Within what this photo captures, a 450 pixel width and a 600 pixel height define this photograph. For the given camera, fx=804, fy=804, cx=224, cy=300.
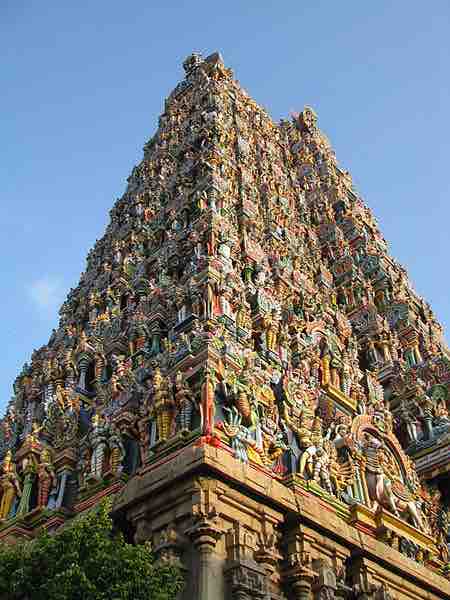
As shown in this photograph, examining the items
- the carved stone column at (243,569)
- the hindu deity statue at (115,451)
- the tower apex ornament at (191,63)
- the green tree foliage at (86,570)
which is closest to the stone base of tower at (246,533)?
the carved stone column at (243,569)

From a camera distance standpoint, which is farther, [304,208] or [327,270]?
[304,208]

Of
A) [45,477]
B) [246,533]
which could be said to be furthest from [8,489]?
[246,533]

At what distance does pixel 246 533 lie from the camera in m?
12.1

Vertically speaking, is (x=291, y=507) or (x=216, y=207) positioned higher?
(x=216, y=207)

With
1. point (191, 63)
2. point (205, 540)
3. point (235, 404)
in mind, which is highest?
point (191, 63)

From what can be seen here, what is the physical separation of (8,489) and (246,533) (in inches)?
247

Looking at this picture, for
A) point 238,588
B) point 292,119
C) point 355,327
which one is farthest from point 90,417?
point 292,119

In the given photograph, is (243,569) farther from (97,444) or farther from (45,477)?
(45,477)

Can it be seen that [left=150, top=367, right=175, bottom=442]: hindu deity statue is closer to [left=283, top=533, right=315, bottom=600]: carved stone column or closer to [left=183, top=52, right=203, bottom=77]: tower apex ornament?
[left=283, top=533, right=315, bottom=600]: carved stone column

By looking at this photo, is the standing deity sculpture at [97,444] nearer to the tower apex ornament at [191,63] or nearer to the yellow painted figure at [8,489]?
the yellow painted figure at [8,489]

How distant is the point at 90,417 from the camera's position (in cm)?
1795

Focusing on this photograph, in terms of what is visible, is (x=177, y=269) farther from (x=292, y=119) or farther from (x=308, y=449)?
(x=292, y=119)

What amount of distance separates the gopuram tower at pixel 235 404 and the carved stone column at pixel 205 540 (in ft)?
0.10

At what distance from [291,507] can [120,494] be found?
2809mm
